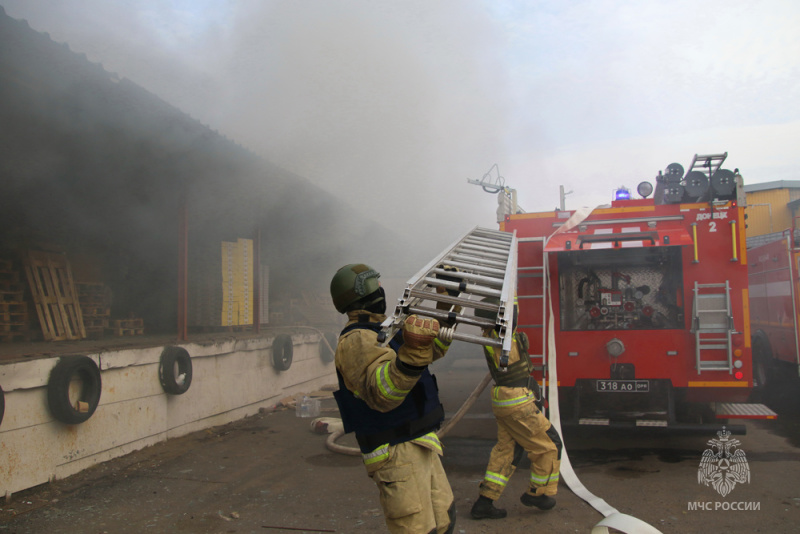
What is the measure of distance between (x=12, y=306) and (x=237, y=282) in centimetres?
318

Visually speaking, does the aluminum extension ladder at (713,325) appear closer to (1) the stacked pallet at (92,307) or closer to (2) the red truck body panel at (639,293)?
(2) the red truck body panel at (639,293)

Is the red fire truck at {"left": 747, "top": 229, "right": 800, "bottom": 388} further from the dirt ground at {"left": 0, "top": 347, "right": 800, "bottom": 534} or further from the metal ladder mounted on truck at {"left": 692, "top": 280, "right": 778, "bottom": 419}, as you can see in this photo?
the metal ladder mounted on truck at {"left": 692, "top": 280, "right": 778, "bottom": 419}

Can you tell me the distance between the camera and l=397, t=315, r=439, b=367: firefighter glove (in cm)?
173

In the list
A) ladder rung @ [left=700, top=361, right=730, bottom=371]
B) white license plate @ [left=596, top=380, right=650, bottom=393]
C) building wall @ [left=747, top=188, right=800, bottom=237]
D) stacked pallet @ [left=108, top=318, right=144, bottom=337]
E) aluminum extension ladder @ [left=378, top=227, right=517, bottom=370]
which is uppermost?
building wall @ [left=747, top=188, right=800, bottom=237]

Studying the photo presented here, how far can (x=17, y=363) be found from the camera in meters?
4.40

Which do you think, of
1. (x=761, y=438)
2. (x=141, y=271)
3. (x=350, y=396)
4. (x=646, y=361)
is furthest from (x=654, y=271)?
(x=141, y=271)

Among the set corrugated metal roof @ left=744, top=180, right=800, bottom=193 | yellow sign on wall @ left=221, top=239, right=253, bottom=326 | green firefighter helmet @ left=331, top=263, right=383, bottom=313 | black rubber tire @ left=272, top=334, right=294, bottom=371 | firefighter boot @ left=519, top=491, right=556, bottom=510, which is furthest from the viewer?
corrugated metal roof @ left=744, top=180, right=800, bottom=193

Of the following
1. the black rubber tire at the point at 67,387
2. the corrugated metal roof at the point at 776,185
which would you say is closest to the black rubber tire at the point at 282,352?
the black rubber tire at the point at 67,387

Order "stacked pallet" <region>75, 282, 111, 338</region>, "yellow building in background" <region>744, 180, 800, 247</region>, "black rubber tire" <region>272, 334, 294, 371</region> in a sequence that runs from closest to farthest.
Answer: "stacked pallet" <region>75, 282, 111, 338</region>
"black rubber tire" <region>272, 334, 294, 371</region>
"yellow building in background" <region>744, 180, 800, 247</region>

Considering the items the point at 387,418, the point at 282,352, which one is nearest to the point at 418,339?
the point at 387,418

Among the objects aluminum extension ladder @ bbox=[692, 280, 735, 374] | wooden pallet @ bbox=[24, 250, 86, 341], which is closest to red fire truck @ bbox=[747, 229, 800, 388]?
aluminum extension ladder @ bbox=[692, 280, 735, 374]

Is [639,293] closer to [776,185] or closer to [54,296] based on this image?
[54,296]

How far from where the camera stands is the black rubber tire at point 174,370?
19.9ft

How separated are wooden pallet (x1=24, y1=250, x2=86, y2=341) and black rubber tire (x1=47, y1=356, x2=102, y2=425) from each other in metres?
1.94
